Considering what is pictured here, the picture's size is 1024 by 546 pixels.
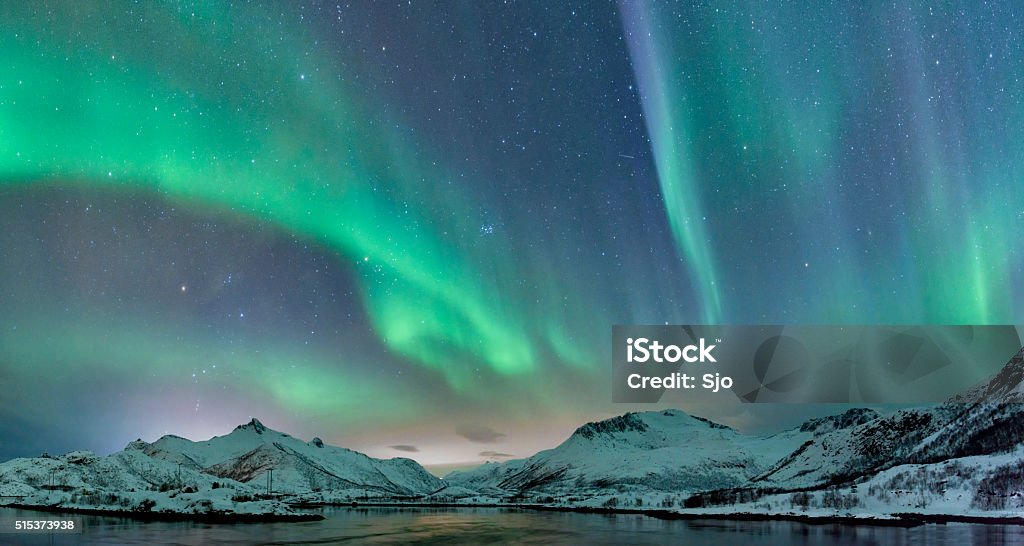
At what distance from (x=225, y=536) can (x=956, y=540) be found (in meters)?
124

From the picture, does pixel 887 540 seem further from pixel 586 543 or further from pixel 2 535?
pixel 2 535

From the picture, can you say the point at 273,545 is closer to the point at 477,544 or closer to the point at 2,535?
the point at 477,544

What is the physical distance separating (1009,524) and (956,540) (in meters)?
76.7

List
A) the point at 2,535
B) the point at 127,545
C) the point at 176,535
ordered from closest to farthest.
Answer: the point at 127,545, the point at 2,535, the point at 176,535

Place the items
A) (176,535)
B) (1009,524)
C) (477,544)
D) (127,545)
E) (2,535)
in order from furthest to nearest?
(1009,524) → (176,535) → (2,535) → (477,544) → (127,545)

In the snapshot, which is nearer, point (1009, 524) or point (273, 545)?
point (273, 545)

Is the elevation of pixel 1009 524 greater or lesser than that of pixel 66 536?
lesser

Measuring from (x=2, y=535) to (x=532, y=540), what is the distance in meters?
87.3

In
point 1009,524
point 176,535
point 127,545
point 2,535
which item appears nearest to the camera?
point 127,545

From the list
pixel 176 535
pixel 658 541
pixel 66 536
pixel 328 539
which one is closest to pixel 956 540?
pixel 658 541

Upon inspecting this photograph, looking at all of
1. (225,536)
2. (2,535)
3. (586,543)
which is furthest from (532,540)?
(2,535)

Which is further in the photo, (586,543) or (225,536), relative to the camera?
(225,536)

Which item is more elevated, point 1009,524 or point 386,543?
point 386,543

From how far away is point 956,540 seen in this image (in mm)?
129125
